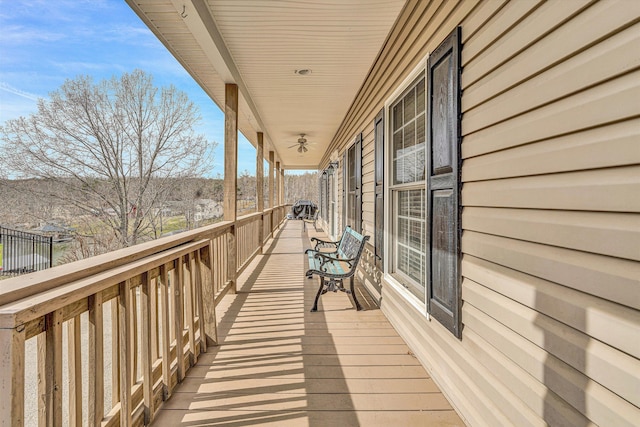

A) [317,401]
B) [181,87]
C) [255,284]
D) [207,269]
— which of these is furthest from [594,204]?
[181,87]

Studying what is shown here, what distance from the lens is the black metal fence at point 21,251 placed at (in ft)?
15.6

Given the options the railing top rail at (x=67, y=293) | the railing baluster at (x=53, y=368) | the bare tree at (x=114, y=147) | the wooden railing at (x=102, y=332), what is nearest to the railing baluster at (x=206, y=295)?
the wooden railing at (x=102, y=332)

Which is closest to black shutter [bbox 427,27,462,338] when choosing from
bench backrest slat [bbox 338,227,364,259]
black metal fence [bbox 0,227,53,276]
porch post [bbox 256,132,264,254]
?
bench backrest slat [bbox 338,227,364,259]

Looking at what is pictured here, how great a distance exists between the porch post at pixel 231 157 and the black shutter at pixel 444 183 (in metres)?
2.49

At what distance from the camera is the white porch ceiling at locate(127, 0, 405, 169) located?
2.54 meters

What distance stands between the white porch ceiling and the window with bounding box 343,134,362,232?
2.81 ft

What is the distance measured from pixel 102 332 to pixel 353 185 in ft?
14.4

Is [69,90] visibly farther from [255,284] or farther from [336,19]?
[336,19]

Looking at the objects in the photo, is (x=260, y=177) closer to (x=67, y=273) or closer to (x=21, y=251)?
(x=21, y=251)

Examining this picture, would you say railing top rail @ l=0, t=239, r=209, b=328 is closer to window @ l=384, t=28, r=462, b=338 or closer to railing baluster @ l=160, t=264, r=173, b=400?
railing baluster @ l=160, t=264, r=173, b=400

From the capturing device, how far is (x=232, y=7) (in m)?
2.53

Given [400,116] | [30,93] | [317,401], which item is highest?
[30,93]

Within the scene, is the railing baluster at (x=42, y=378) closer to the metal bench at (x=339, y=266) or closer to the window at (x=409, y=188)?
the window at (x=409, y=188)

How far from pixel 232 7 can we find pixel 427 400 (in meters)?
3.10
